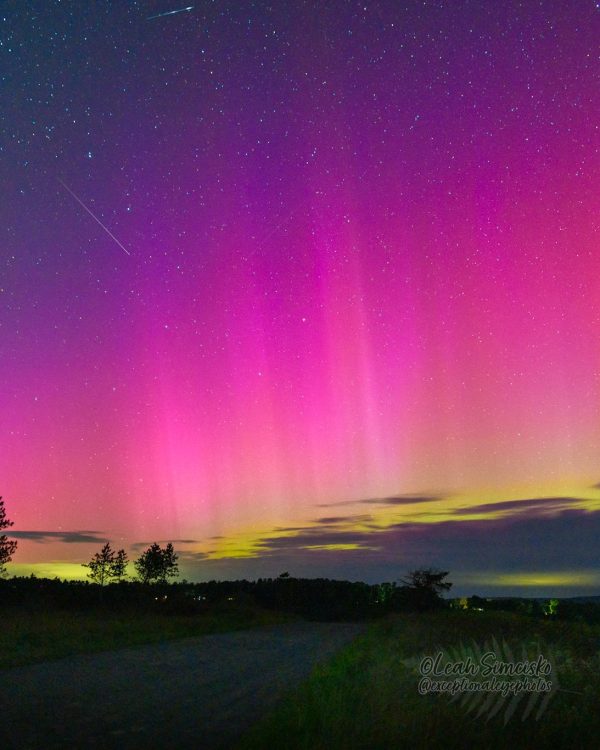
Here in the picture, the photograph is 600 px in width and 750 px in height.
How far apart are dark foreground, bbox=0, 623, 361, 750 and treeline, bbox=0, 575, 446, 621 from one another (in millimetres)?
23860

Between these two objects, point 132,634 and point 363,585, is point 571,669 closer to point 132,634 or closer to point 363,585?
point 132,634

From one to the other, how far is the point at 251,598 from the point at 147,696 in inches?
1784

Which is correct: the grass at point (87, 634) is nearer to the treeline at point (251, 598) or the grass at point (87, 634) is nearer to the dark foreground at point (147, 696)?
the dark foreground at point (147, 696)

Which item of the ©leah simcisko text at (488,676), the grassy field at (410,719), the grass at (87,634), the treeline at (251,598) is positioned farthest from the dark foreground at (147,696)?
the treeline at (251,598)

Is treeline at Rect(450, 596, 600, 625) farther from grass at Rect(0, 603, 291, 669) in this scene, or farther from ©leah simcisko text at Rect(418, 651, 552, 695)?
©leah simcisko text at Rect(418, 651, 552, 695)

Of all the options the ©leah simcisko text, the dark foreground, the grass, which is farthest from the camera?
the grass

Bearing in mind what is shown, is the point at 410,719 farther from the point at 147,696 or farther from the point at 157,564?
the point at 157,564

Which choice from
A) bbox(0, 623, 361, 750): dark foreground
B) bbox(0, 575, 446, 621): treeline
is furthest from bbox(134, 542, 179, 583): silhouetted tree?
bbox(0, 623, 361, 750): dark foreground

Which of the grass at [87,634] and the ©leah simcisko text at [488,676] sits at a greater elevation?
the ©leah simcisko text at [488,676]

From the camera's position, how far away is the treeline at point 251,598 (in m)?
42.8

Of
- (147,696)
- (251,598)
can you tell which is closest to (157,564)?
(251,598)

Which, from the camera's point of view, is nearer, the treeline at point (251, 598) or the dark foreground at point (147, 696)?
the dark foreground at point (147, 696)

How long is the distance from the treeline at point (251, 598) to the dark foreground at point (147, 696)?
23.9m

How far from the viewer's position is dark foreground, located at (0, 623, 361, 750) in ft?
26.1
